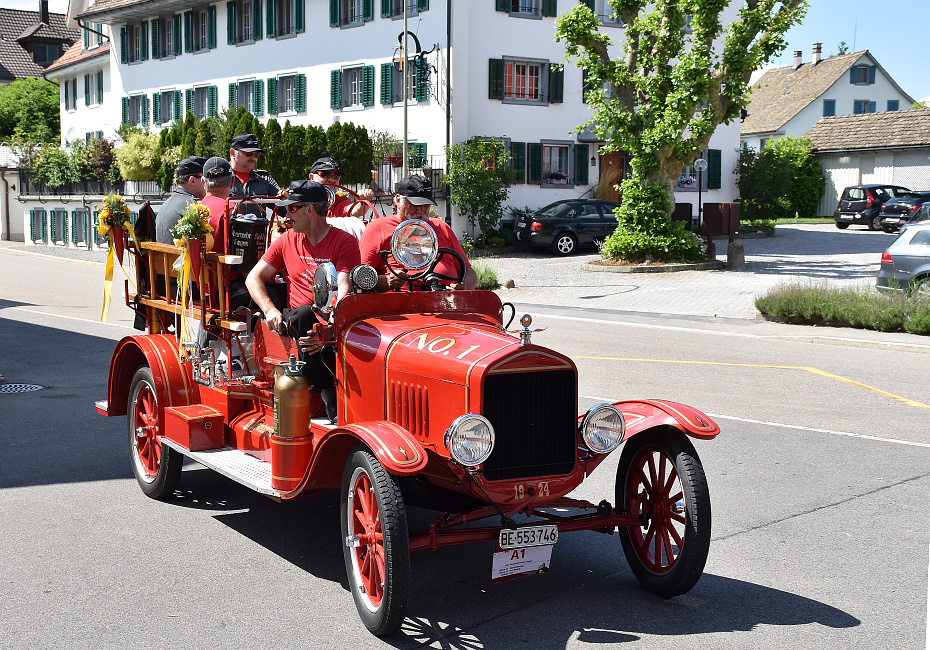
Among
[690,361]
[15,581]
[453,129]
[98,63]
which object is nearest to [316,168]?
[15,581]

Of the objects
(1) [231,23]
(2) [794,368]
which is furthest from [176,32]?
(2) [794,368]

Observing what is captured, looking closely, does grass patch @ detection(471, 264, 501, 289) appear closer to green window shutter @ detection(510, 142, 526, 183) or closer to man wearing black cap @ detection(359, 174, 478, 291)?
green window shutter @ detection(510, 142, 526, 183)

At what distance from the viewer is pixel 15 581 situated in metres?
5.44

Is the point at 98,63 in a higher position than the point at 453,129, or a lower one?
higher

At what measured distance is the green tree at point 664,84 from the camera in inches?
977

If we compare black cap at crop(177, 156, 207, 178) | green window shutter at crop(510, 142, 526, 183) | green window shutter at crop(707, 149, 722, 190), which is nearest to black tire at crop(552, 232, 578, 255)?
green window shutter at crop(510, 142, 526, 183)

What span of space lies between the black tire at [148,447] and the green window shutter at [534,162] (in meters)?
29.4

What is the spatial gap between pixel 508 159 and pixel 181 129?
12090 mm

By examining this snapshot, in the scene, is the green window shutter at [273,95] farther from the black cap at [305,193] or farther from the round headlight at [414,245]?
the round headlight at [414,245]

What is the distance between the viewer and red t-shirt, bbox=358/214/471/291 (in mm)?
6668

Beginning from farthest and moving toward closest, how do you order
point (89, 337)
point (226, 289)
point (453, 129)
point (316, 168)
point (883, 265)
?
point (453, 129) → point (883, 265) → point (89, 337) → point (316, 168) → point (226, 289)

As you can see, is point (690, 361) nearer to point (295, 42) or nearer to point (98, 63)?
point (295, 42)

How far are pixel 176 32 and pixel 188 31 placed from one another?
3.60 ft

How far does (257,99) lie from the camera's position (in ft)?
135
